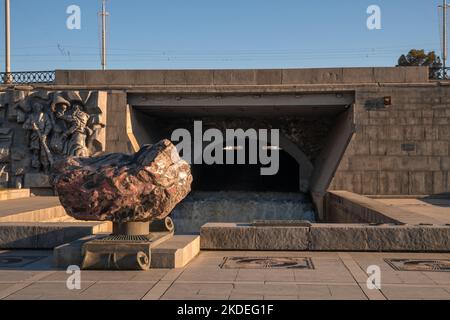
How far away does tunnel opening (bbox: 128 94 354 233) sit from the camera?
19516mm

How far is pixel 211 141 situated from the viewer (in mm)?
23734

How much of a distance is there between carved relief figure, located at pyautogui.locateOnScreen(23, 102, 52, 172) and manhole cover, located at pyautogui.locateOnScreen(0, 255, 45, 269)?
11.7 m

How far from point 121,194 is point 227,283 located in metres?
1.68

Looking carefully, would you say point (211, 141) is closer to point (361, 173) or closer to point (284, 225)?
point (361, 173)

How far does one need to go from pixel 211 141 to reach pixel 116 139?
513 centimetres

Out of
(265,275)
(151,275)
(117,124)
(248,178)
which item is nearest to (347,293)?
(265,275)

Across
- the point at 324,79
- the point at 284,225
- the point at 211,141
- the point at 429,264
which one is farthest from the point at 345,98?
the point at 429,264

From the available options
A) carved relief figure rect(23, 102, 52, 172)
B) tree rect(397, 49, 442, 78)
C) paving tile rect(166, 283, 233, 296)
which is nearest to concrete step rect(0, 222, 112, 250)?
paving tile rect(166, 283, 233, 296)

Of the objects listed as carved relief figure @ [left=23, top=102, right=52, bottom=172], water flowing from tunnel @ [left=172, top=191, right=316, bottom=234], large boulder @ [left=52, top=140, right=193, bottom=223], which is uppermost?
carved relief figure @ [left=23, top=102, right=52, bottom=172]

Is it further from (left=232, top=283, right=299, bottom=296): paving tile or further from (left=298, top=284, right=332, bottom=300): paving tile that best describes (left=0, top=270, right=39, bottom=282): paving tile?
(left=298, top=284, right=332, bottom=300): paving tile

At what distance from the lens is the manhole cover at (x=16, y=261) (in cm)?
754

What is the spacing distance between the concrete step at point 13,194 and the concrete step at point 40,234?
337 inches

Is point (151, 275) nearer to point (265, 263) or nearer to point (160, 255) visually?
point (160, 255)

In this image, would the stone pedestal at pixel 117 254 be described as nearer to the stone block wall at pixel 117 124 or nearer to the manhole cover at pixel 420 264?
the manhole cover at pixel 420 264
